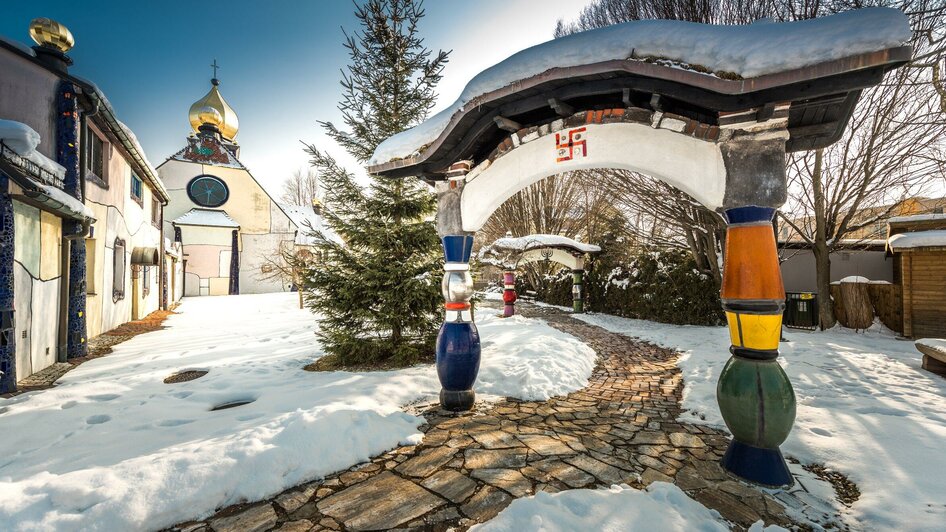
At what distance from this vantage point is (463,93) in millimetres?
3754

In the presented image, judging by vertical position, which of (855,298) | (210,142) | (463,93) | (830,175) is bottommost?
(855,298)

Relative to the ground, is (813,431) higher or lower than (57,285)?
lower

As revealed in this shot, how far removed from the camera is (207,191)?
22.0 m

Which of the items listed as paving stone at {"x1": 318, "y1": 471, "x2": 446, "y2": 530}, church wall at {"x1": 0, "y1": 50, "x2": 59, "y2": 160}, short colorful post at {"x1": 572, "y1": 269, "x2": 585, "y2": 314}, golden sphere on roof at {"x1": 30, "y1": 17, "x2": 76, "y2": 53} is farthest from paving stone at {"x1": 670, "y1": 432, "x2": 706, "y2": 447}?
short colorful post at {"x1": 572, "y1": 269, "x2": 585, "y2": 314}

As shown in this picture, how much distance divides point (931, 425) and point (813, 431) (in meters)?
1.04

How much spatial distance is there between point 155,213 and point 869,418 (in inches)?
749

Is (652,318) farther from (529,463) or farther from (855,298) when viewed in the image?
(529,463)

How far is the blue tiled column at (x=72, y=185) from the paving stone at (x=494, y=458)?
7.97 m

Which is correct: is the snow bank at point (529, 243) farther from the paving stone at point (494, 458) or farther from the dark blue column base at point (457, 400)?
the paving stone at point (494, 458)

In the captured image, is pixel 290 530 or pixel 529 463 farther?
pixel 529 463

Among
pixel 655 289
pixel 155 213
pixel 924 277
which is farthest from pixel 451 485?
pixel 155 213

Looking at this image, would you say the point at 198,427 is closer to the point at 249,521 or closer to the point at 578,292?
the point at 249,521

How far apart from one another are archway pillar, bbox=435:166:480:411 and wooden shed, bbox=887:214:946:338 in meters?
10.8

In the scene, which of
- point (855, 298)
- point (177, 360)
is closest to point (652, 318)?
point (855, 298)
